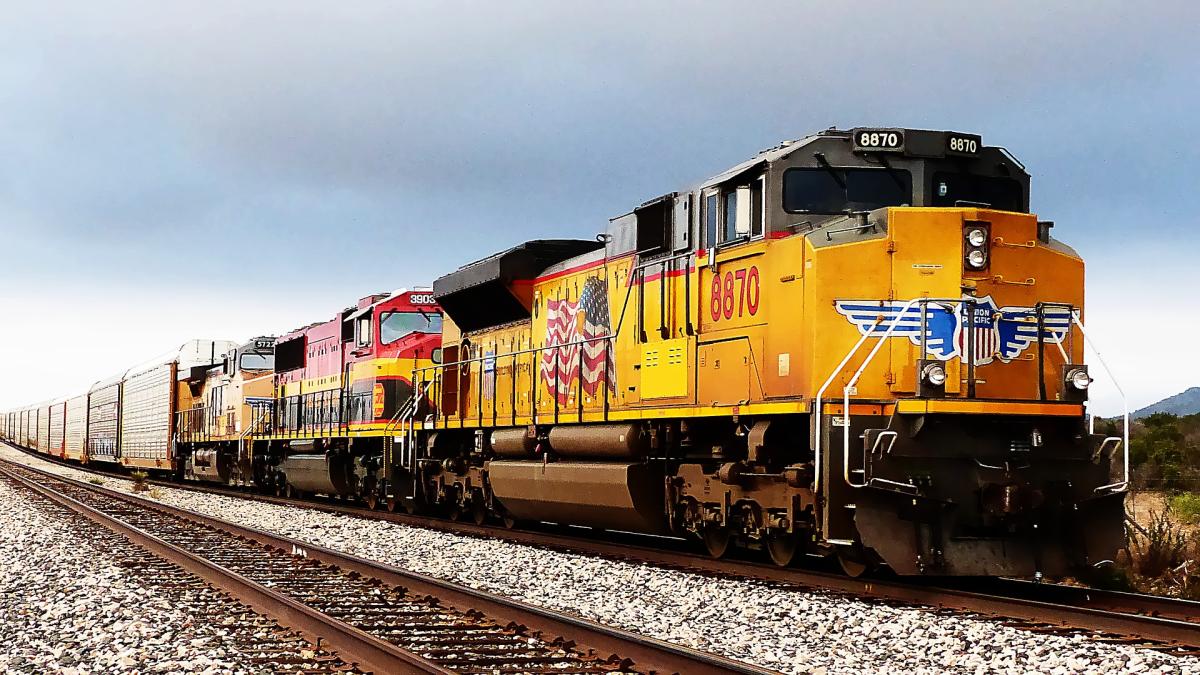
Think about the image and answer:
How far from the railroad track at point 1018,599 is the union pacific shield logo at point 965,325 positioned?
5.87 feet

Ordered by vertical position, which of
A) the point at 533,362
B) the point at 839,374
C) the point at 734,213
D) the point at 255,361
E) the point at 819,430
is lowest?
the point at 819,430

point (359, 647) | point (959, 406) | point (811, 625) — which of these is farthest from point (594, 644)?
point (959, 406)

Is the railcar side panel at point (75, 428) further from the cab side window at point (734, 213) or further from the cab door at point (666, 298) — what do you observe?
the cab side window at point (734, 213)

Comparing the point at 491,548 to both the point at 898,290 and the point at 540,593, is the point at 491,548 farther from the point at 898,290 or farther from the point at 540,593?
the point at 898,290

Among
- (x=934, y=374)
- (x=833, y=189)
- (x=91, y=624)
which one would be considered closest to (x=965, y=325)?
(x=934, y=374)

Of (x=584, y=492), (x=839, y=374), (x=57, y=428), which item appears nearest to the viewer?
(x=839, y=374)

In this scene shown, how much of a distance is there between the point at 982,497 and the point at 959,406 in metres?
0.69

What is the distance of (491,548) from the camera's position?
41.2 ft

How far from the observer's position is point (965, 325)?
9.02 metres

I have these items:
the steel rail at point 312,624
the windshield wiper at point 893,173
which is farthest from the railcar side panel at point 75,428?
the windshield wiper at point 893,173

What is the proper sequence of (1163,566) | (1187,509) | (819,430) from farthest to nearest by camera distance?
1. (1187,509)
2. (1163,566)
3. (819,430)

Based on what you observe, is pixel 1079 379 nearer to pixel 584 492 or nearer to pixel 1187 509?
pixel 584 492

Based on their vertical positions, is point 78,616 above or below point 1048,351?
below

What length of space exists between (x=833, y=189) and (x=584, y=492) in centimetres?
437
